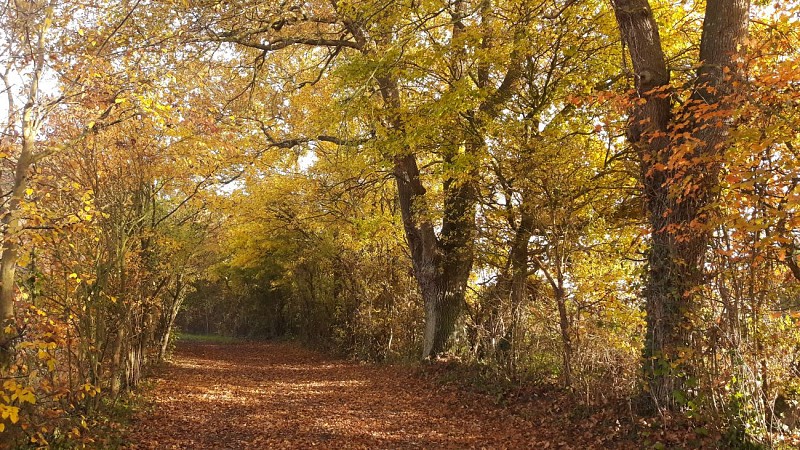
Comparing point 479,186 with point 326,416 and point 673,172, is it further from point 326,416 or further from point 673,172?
point 326,416

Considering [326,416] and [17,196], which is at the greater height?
[17,196]

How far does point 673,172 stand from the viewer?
6.44m

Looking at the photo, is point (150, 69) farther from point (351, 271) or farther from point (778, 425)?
point (351, 271)

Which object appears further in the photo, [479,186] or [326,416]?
[479,186]

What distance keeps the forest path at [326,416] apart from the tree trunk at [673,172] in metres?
1.67

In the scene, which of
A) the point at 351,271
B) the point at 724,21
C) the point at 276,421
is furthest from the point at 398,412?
the point at 351,271

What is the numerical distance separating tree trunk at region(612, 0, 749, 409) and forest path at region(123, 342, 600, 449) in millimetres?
1671

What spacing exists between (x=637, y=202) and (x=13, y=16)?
8.70 m

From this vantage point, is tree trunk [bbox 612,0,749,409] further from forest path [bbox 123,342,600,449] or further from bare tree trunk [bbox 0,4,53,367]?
bare tree trunk [bbox 0,4,53,367]

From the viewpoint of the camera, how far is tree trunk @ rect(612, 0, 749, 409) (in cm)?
599

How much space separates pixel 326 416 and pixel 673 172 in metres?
6.55

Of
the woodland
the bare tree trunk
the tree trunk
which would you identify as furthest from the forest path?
the bare tree trunk

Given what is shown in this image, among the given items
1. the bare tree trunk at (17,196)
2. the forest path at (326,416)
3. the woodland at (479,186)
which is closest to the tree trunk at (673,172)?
the woodland at (479,186)

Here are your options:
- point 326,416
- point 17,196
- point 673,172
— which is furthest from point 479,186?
point 17,196
